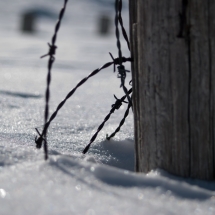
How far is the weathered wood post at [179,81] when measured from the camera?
52.1 inches

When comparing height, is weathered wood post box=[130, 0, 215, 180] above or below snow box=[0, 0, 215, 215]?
above

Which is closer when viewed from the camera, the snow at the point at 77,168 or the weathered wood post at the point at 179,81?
the snow at the point at 77,168

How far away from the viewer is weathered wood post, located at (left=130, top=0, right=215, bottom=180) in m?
1.32

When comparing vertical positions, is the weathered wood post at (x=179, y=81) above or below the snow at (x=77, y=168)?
above

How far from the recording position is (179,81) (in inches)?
53.2

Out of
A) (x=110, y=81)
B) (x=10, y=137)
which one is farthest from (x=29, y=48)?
(x=10, y=137)

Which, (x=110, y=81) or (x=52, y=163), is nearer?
(x=52, y=163)

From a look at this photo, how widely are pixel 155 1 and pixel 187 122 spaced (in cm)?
41

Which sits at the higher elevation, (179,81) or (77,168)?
(179,81)

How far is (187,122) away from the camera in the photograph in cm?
136

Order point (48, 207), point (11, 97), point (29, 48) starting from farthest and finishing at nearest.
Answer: point (29, 48), point (11, 97), point (48, 207)

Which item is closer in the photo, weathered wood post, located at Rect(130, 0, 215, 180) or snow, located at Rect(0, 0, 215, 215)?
snow, located at Rect(0, 0, 215, 215)

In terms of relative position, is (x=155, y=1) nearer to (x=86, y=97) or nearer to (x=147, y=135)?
(x=147, y=135)

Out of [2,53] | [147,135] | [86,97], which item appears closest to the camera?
[147,135]
